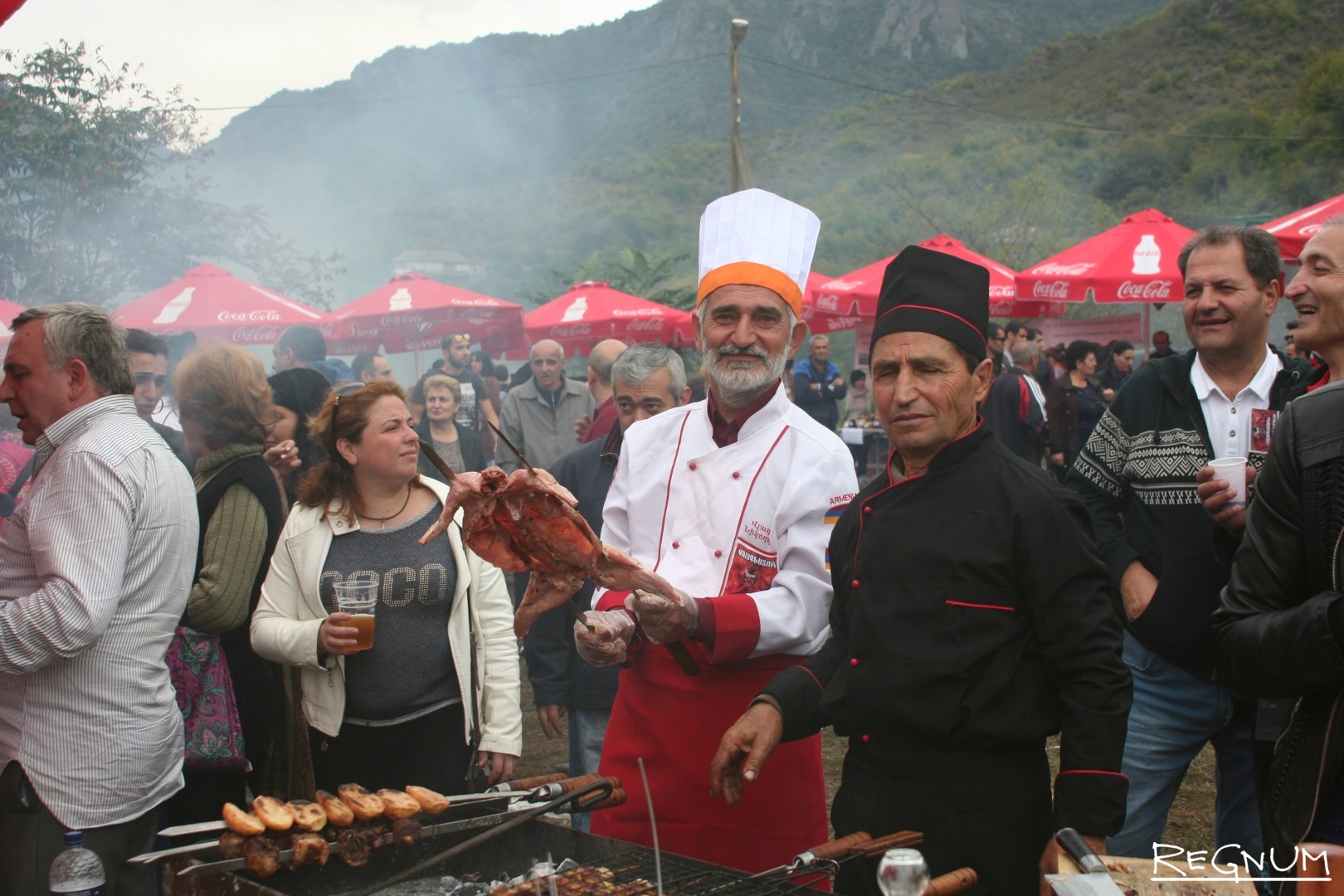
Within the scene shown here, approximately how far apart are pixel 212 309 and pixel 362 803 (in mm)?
9981

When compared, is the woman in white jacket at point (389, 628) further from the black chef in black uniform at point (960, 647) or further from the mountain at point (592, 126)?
the mountain at point (592, 126)

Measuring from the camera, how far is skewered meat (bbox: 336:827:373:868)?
2.38 metres

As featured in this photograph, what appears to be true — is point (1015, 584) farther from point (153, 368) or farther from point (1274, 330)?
point (1274, 330)

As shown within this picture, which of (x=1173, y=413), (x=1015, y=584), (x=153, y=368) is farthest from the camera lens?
A: (x=153, y=368)

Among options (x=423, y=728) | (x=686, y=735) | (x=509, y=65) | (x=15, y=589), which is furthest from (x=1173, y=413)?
(x=509, y=65)

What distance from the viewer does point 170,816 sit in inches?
145

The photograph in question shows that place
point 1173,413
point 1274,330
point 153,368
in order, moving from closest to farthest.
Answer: point 1173,413, point 153,368, point 1274,330

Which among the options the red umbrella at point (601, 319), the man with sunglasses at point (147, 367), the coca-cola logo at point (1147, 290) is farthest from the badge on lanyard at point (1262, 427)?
the red umbrella at point (601, 319)

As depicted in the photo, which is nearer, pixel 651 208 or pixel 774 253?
pixel 774 253

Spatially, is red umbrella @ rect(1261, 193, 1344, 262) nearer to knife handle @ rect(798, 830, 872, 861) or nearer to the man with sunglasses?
knife handle @ rect(798, 830, 872, 861)

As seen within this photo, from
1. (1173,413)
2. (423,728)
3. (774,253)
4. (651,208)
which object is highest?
(651,208)

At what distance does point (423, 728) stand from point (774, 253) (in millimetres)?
1973

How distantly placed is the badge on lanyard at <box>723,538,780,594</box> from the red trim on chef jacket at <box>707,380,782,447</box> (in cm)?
32

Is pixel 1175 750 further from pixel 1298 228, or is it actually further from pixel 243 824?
pixel 1298 228
